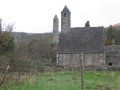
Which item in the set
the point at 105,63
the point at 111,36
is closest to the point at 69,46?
the point at 105,63

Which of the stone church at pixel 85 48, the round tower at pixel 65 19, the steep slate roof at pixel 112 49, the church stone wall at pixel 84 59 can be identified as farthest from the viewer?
the round tower at pixel 65 19

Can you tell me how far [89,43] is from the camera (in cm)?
4875

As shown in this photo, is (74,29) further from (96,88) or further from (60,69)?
(96,88)

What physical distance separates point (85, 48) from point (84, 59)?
6.14 ft

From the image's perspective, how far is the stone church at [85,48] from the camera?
1870 inches

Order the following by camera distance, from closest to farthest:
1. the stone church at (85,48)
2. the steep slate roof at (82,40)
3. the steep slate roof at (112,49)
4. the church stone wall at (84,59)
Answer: the church stone wall at (84,59), the stone church at (85,48), the steep slate roof at (82,40), the steep slate roof at (112,49)

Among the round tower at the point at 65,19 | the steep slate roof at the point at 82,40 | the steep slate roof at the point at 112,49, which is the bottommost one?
the steep slate roof at the point at 112,49

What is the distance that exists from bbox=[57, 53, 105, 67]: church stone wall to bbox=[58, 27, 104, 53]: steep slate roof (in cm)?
70

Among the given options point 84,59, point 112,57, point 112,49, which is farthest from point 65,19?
point 112,57

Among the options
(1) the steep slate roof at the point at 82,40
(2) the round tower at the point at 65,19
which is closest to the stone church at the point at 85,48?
(1) the steep slate roof at the point at 82,40

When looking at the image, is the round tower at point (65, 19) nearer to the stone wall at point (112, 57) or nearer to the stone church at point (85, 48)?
the stone church at point (85, 48)

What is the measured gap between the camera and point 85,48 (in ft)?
159

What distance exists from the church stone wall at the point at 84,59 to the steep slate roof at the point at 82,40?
70 cm

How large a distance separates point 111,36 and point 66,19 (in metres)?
35.6
